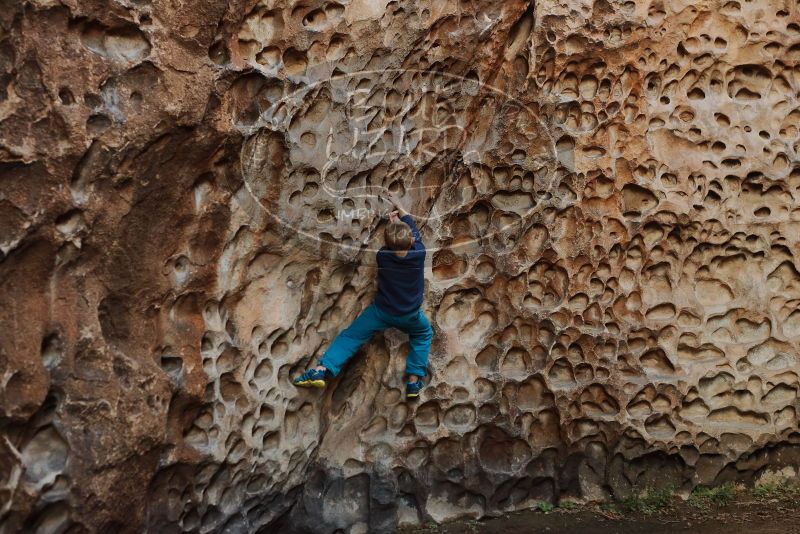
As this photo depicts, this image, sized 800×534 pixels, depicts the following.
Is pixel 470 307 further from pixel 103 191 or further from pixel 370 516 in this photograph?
pixel 103 191

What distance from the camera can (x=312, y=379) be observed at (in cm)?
434

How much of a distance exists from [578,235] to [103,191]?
2.44 meters

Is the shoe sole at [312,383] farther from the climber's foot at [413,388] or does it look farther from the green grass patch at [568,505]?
the green grass patch at [568,505]

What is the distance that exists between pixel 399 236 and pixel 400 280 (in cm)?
21

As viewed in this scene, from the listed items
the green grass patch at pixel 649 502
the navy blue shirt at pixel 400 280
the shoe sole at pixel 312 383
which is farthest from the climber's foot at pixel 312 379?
the green grass patch at pixel 649 502

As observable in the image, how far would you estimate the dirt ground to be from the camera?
488 centimetres

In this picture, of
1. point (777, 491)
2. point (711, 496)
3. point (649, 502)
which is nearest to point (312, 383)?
point (649, 502)

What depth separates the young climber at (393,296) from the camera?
4.45 meters

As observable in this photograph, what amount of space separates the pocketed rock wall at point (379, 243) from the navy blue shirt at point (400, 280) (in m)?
0.16

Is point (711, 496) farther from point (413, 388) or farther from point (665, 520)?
point (413, 388)

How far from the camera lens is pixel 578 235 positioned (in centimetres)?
485

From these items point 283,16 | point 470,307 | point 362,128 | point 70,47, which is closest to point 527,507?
point 470,307

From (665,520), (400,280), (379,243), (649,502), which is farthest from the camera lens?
(649,502)

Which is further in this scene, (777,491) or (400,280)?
(777,491)
